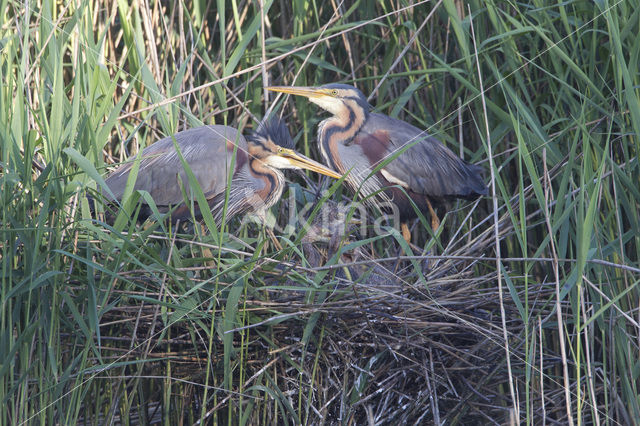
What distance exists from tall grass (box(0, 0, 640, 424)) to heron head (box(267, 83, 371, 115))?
0.57 feet

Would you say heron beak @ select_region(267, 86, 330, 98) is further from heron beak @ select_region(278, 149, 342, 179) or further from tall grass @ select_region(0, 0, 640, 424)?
heron beak @ select_region(278, 149, 342, 179)

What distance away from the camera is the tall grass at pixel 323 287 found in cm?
199

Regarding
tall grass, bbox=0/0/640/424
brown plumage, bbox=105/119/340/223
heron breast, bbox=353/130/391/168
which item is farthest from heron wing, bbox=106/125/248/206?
heron breast, bbox=353/130/391/168

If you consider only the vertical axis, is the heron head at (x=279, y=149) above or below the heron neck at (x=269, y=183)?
above

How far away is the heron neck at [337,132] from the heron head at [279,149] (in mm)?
244

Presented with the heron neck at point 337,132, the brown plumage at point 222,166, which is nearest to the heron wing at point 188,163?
the brown plumage at point 222,166

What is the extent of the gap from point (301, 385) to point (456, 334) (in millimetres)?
513

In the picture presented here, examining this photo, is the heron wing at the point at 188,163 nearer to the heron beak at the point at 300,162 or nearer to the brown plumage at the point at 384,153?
the heron beak at the point at 300,162

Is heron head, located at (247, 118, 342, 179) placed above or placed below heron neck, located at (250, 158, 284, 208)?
above

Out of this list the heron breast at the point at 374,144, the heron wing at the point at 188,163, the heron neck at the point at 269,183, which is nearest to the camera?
the heron wing at the point at 188,163

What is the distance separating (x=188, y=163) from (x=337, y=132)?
0.66 m

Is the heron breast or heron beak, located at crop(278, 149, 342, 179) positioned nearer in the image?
heron beak, located at crop(278, 149, 342, 179)

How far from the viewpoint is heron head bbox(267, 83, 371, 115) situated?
2988 millimetres

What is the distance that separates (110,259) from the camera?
7.04 feet
